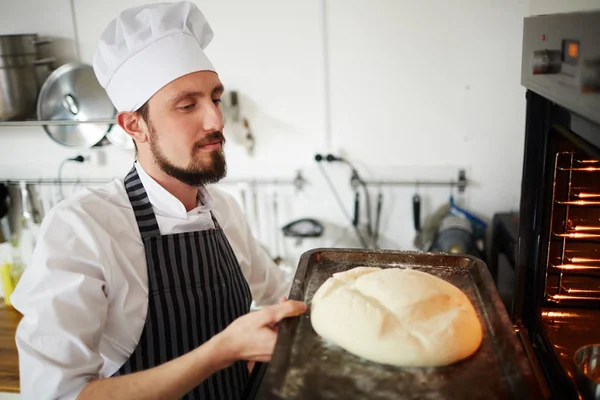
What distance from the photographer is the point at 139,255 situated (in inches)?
49.9

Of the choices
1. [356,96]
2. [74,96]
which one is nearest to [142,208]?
[356,96]

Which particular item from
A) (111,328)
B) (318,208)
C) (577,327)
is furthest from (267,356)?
(318,208)

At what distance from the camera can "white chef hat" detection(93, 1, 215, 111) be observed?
1.25 m

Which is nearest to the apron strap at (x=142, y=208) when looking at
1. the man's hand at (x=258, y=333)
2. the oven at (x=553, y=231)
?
the man's hand at (x=258, y=333)

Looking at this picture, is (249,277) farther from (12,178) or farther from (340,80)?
(12,178)

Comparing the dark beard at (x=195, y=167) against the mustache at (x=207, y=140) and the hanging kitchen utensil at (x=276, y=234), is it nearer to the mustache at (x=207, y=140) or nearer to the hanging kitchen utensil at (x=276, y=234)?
the mustache at (x=207, y=140)

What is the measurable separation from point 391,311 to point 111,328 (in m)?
0.72

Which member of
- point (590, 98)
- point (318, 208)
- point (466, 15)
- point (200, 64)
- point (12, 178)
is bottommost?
point (318, 208)

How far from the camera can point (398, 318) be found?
0.88m

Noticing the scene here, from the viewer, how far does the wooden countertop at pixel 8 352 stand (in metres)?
2.00

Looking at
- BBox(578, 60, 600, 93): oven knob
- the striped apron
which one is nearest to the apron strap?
the striped apron

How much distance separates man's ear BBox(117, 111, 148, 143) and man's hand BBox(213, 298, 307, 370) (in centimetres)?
Result: 61

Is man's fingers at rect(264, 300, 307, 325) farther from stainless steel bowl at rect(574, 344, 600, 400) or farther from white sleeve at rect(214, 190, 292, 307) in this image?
white sleeve at rect(214, 190, 292, 307)

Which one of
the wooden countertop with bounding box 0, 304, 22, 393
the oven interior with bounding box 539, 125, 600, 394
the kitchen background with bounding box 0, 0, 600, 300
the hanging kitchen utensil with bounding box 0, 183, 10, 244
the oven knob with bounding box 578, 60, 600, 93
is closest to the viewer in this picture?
the oven knob with bounding box 578, 60, 600, 93
